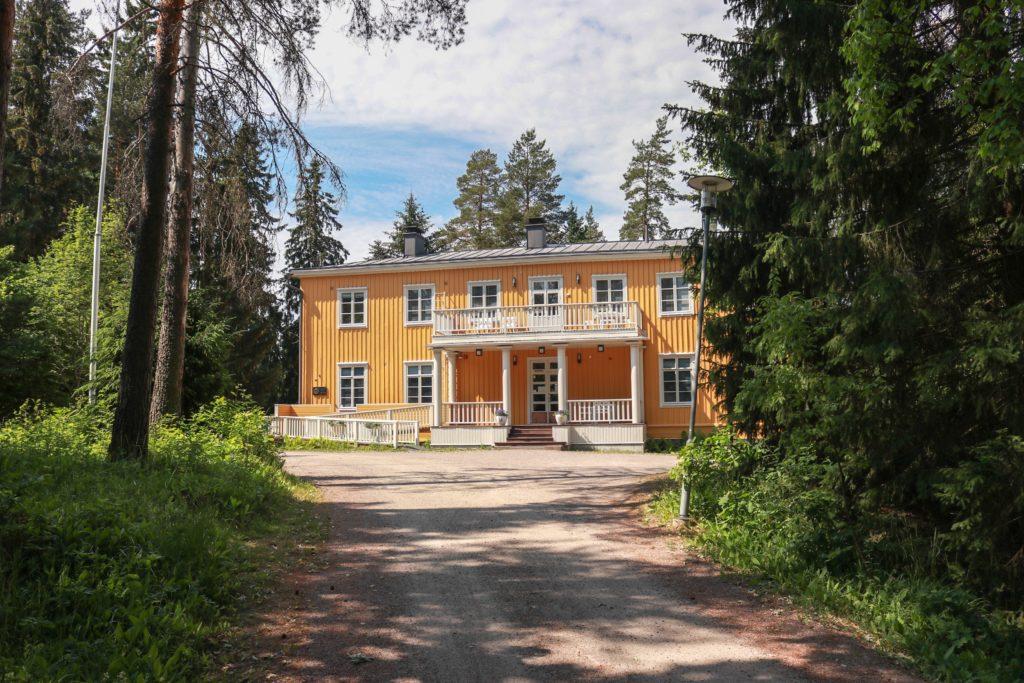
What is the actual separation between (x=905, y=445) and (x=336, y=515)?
6.25 meters

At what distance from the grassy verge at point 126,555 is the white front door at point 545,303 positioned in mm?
14120

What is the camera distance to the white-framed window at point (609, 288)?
2370cm

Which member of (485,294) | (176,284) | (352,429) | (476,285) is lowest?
(352,429)

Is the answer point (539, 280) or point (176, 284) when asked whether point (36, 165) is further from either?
point (176, 284)

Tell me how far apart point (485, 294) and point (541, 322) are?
10.6 feet

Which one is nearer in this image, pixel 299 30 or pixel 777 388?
pixel 777 388

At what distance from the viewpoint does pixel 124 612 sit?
4.61 metres

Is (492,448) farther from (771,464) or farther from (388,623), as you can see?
(388,623)

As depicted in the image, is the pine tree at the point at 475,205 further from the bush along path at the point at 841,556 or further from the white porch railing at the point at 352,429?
the bush along path at the point at 841,556

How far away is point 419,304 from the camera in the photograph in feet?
83.1

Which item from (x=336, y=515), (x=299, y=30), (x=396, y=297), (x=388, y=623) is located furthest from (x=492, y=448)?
(x=388, y=623)

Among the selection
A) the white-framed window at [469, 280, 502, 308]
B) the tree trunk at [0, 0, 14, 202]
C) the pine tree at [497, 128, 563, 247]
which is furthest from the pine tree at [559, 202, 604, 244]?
the tree trunk at [0, 0, 14, 202]

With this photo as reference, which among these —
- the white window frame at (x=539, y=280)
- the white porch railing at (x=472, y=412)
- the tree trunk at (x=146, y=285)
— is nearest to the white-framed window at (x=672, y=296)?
the white window frame at (x=539, y=280)

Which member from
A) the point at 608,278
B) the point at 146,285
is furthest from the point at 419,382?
the point at 146,285
